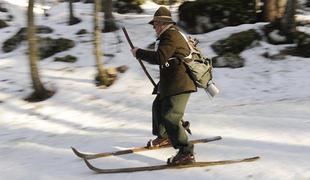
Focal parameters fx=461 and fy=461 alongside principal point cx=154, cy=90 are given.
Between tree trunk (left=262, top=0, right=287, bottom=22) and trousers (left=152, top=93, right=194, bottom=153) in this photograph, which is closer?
trousers (left=152, top=93, right=194, bottom=153)

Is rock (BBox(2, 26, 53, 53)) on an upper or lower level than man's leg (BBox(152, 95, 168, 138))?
lower

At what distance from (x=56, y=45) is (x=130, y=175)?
10.3m

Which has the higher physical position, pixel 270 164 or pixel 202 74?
pixel 202 74

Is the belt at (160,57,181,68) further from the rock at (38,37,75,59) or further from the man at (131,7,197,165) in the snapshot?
the rock at (38,37,75,59)

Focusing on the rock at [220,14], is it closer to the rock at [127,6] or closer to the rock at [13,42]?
the rock at [13,42]

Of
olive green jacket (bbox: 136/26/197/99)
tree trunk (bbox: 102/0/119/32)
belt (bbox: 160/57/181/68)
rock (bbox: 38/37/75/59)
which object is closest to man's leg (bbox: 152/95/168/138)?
olive green jacket (bbox: 136/26/197/99)

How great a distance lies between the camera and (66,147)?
8172mm

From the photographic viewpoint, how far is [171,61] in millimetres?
5863

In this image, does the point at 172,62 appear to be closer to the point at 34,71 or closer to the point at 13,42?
the point at 34,71

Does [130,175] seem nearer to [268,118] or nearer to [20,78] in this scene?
[268,118]

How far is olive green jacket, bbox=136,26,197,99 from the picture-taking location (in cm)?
575

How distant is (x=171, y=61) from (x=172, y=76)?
0.65ft

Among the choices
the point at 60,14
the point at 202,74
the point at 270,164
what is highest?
the point at 202,74

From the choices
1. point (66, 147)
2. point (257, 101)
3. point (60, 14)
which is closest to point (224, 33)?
point (257, 101)
